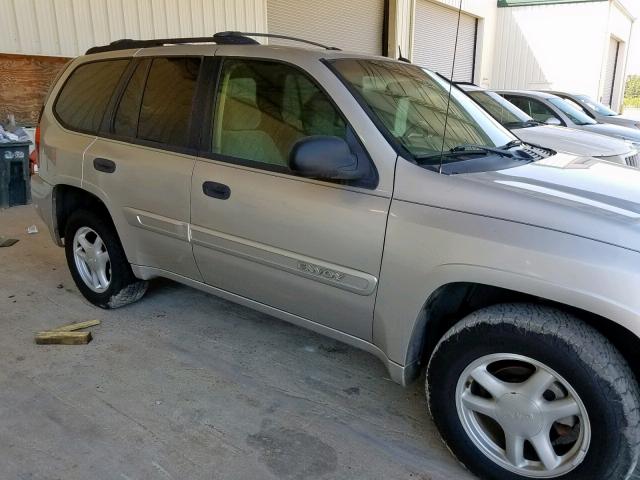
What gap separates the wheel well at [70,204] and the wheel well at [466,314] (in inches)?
93.7

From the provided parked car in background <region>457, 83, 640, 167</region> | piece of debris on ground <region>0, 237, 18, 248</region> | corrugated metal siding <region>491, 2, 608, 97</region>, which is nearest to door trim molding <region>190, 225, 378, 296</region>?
piece of debris on ground <region>0, 237, 18, 248</region>

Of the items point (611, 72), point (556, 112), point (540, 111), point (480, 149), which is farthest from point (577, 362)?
point (611, 72)

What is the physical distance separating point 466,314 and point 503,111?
20.0 feet

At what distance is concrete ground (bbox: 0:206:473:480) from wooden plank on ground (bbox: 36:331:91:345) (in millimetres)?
45

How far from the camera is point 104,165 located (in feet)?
11.5

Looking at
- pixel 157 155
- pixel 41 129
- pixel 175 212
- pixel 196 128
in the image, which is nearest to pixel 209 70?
pixel 196 128

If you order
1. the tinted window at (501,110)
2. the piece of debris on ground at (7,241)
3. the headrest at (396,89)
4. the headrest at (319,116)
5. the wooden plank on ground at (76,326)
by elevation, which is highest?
the headrest at (396,89)

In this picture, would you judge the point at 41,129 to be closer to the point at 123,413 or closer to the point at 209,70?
the point at 209,70

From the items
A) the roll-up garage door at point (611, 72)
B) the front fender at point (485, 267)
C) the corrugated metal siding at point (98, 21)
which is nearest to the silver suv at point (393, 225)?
the front fender at point (485, 267)

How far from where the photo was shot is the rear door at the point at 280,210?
248 cm

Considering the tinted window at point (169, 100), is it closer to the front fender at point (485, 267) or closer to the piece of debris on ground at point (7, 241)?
the front fender at point (485, 267)

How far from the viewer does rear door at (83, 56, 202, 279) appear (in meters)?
3.16

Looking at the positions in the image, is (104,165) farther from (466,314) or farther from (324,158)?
(466,314)

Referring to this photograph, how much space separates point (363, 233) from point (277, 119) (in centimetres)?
85
